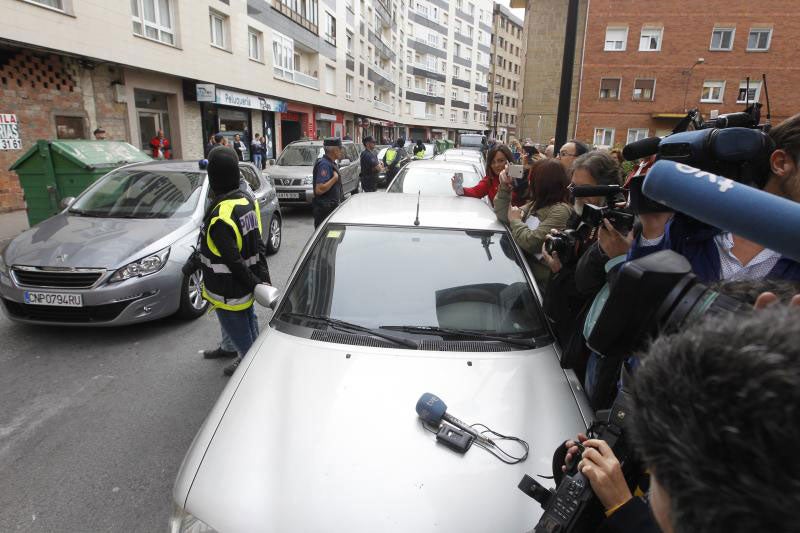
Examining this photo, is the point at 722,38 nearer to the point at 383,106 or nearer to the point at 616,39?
the point at 616,39

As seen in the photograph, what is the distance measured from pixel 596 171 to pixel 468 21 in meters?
71.6

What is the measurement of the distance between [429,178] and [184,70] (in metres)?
12.8

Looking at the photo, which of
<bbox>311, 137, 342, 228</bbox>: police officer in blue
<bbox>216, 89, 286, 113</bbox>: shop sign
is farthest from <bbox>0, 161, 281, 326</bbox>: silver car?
<bbox>216, 89, 286, 113</bbox>: shop sign

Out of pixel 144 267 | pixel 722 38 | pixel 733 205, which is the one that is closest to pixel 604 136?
pixel 722 38

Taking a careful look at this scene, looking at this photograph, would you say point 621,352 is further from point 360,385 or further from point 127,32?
point 127,32

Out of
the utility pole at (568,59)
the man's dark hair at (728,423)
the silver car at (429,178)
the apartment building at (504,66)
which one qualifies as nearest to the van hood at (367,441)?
the man's dark hair at (728,423)

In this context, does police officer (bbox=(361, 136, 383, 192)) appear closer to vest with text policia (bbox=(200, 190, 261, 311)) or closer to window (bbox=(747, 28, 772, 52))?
vest with text policia (bbox=(200, 190, 261, 311))

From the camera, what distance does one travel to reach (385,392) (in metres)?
1.99

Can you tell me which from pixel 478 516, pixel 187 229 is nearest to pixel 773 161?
pixel 478 516

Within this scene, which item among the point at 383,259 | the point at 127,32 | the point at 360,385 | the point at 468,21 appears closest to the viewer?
the point at 360,385

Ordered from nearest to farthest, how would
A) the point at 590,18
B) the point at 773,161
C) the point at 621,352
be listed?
the point at 621,352
the point at 773,161
the point at 590,18

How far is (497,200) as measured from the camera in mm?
4160

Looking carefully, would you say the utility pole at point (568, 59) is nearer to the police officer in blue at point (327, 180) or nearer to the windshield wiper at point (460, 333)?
the police officer in blue at point (327, 180)

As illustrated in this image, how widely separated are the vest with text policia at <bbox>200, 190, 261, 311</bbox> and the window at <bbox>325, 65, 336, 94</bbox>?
1149 inches
